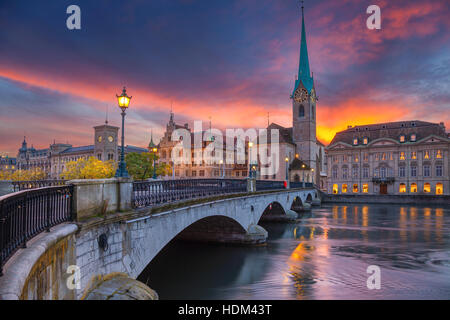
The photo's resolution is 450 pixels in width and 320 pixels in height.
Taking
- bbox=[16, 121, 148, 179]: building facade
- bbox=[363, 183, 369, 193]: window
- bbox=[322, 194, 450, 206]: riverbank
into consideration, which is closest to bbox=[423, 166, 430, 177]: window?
bbox=[322, 194, 450, 206]: riverbank

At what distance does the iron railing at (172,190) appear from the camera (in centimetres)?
1140

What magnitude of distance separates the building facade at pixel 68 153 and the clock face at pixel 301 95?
171ft

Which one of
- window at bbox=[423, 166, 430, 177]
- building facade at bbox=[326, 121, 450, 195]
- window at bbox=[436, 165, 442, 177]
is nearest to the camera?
window at bbox=[436, 165, 442, 177]

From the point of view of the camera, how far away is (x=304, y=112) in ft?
269

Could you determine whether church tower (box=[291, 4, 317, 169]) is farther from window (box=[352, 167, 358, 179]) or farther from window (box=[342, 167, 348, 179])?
window (box=[352, 167, 358, 179])

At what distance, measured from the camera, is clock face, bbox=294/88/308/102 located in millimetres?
81438

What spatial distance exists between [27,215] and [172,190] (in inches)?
376

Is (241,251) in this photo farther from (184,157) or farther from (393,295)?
(184,157)

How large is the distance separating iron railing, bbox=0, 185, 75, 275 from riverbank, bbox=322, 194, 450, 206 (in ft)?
221

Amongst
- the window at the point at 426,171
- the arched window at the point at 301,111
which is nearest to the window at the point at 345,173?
the window at the point at 426,171

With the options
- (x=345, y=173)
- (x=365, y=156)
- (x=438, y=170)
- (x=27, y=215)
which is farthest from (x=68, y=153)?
(x=27, y=215)

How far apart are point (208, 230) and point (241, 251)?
3.15 metres

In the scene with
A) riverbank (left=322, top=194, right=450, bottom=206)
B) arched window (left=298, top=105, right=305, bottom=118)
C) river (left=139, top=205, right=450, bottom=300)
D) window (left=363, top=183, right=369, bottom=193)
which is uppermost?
arched window (left=298, top=105, right=305, bottom=118)
